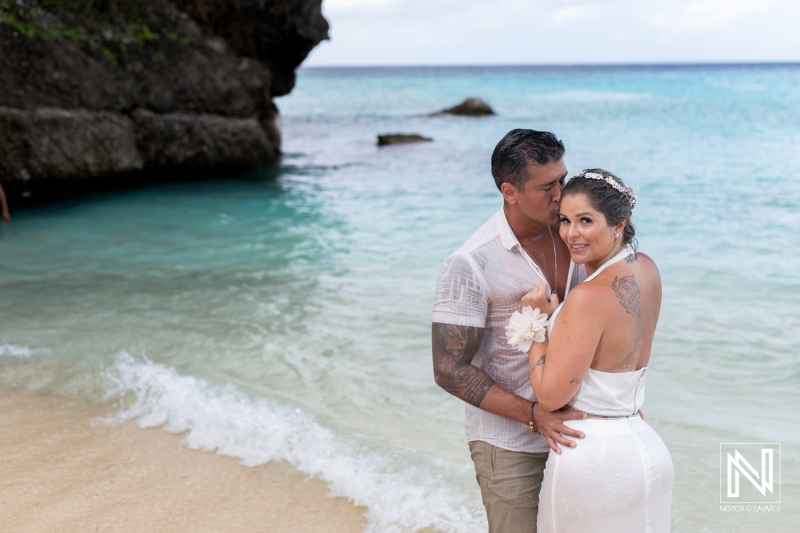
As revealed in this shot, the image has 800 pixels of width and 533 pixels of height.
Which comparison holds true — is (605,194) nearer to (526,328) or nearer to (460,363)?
(526,328)

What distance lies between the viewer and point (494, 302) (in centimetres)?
286

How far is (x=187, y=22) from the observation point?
17.3 meters

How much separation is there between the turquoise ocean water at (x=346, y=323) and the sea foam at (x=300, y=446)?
0.02 m

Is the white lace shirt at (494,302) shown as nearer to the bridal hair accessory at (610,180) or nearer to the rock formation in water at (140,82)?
the bridal hair accessory at (610,180)

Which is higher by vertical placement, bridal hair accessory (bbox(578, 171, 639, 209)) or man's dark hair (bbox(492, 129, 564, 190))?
man's dark hair (bbox(492, 129, 564, 190))

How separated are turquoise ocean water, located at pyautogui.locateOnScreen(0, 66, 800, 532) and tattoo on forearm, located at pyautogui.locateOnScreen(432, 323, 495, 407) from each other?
5.80 ft

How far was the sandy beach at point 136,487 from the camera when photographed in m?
4.31

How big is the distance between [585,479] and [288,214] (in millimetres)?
12088

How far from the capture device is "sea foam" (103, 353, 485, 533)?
4484 millimetres

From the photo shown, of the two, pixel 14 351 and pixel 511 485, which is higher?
pixel 511 485

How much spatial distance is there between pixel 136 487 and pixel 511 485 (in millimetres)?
2678

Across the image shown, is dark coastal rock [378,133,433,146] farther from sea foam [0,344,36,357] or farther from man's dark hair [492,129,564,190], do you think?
man's dark hair [492,129,564,190]

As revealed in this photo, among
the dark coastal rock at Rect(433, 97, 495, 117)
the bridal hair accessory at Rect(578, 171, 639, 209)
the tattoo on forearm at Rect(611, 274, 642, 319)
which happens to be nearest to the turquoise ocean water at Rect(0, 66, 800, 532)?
the tattoo on forearm at Rect(611, 274, 642, 319)

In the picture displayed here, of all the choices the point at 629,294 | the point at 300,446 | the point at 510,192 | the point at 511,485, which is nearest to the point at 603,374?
the point at 629,294
